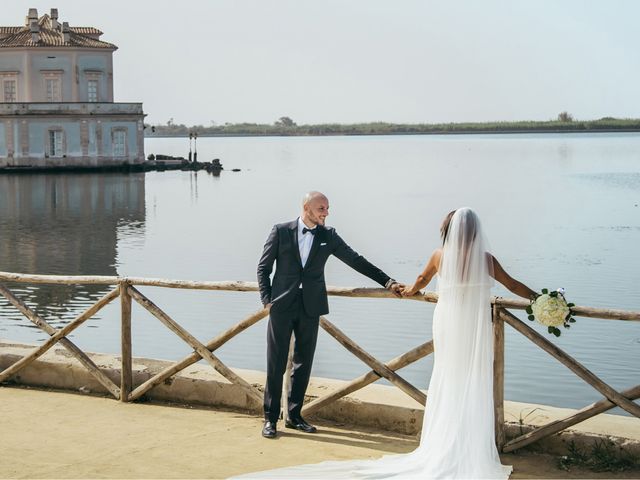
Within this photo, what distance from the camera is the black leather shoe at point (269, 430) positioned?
709 cm

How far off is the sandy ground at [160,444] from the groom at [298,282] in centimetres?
36

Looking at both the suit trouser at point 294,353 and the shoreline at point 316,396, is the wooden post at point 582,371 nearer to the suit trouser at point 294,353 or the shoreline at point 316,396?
the shoreline at point 316,396

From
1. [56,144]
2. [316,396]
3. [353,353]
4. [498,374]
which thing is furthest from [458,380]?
[56,144]

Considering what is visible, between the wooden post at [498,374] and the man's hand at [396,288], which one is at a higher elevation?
the man's hand at [396,288]

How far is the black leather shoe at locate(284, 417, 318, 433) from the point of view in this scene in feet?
23.7

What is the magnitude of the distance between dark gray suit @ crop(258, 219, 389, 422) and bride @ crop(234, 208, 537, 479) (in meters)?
0.84

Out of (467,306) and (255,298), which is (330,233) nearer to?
(467,306)

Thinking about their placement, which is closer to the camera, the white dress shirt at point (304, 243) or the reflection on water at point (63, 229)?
the white dress shirt at point (304, 243)

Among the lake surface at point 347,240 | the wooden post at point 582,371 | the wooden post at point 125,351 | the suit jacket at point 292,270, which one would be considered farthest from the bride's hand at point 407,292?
the lake surface at point 347,240

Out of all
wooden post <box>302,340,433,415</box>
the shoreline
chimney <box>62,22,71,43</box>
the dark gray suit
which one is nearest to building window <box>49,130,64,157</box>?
chimney <box>62,22,71,43</box>

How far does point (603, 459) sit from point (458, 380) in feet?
3.50

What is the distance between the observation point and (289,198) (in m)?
64.8

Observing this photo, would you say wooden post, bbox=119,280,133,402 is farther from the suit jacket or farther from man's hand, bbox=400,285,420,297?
man's hand, bbox=400,285,420,297

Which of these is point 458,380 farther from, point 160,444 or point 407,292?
point 160,444
